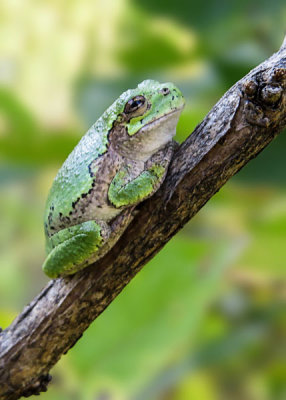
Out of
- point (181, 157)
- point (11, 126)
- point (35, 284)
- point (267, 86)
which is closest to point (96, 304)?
point (181, 157)

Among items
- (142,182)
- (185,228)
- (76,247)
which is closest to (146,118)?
(142,182)

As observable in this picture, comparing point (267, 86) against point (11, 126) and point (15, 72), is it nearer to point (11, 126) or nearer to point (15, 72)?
point (11, 126)

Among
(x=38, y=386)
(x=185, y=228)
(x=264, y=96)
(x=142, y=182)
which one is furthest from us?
(x=185, y=228)

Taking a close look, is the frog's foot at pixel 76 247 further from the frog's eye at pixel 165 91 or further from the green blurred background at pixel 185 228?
the green blurred background at pixel 185 228

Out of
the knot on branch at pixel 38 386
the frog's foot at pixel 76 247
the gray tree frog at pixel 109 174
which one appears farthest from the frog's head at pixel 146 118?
the knot on branch at pixel 38 386

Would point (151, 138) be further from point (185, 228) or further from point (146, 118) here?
point (185, 228)

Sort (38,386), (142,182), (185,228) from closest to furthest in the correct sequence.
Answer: (142,182) → (38,386) → (185,228)

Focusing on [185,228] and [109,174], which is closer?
[109,174]
